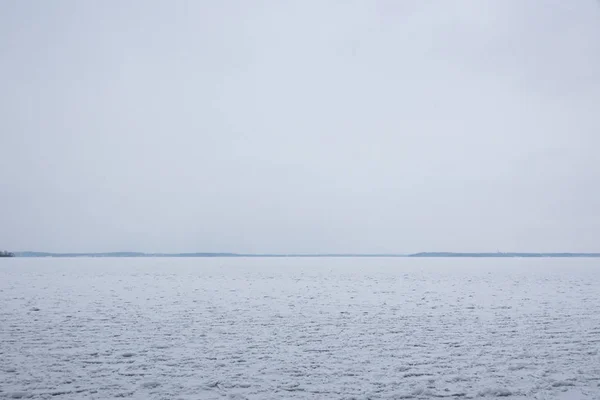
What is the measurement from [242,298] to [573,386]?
20.7m

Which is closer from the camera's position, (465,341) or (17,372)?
(17,372)

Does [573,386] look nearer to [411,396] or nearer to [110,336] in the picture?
[411,396]

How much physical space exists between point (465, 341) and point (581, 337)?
3774 millimetres

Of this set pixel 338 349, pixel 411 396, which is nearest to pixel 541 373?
pixel 411 396

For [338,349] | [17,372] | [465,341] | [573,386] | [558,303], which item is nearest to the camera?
[573,386]

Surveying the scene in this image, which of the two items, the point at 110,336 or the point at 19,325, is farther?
the point at 19,325

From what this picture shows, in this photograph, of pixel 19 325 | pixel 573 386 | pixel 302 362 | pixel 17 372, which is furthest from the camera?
pixel 19 325

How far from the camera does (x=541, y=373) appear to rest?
34.2 ft

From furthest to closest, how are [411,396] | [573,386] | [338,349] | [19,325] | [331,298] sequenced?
1. [331,298]
2. [19,325]
3. [338,349]
4. [573,386]
5. [411,396]

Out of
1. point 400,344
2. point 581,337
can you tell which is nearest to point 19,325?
point 400,344

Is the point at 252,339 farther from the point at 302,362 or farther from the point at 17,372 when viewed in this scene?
the point at 17,372

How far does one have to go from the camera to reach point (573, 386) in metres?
9.43

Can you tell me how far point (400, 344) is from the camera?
13.8 metres

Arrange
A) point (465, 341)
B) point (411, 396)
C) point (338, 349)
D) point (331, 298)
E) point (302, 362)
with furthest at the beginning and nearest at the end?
point (331, 298)
point (465, 341)
point (338, 349)
point (302, 362)
point (411, 396)
